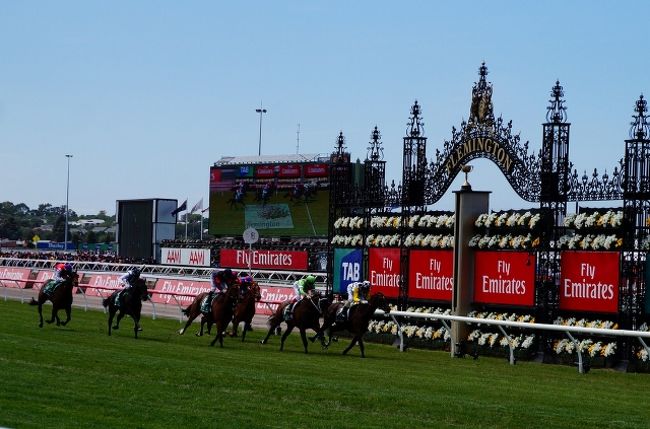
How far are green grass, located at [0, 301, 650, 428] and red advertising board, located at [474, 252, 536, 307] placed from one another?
1240mm

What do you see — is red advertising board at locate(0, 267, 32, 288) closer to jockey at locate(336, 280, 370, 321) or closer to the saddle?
the saddle

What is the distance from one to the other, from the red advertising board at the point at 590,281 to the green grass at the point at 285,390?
1.17 meters

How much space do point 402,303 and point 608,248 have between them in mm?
5430

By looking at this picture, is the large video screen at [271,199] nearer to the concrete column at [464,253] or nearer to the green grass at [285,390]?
the concrete column at [464,253]

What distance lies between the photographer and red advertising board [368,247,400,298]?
77.6 feet

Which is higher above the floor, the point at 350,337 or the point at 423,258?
the point at 423,258

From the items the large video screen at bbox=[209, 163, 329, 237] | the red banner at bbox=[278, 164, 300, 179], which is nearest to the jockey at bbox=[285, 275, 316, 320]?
the large video screen at bbox=[209, 163, 329, 237]

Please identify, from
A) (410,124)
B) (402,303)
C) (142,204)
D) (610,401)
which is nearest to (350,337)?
(402,303)

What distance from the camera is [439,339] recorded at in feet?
72.1

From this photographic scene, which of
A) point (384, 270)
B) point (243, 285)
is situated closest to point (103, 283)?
point (243, 285)

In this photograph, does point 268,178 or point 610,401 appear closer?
point 610,401

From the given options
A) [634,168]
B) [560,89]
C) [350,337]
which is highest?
[560,89]

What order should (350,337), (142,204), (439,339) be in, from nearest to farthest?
(439,339)
(350,337)
(142,204)

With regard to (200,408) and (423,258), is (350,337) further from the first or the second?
(200,408)
